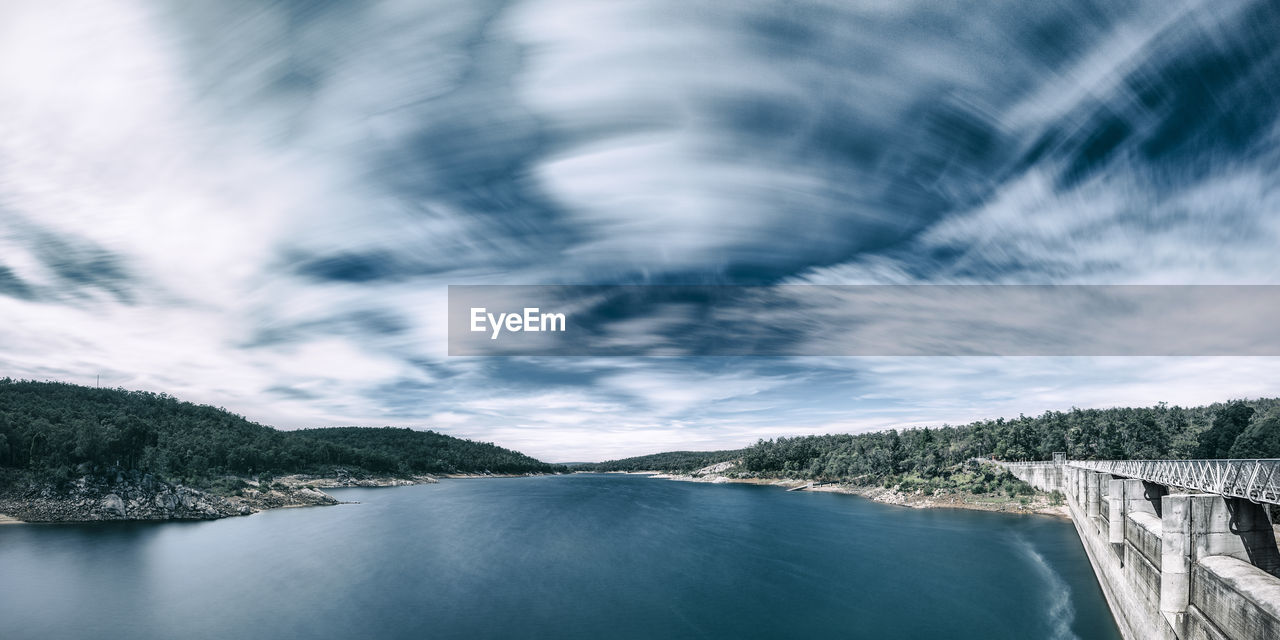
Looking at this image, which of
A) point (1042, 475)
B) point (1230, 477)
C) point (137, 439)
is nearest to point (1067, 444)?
point (1042, 475)

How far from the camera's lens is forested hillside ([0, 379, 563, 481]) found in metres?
87.7

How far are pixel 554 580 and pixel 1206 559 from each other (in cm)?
4299

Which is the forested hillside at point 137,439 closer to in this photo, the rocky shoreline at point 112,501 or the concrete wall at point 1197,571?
the rocky shoreline at point 112,501

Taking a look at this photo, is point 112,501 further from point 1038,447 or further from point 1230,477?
point 1038,447

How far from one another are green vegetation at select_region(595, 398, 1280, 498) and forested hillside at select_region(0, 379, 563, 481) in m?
144

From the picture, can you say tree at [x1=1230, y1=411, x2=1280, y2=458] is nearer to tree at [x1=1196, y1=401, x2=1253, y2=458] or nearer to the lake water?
tree at [x1=1196, y1=401, x2=1253, y2=458]

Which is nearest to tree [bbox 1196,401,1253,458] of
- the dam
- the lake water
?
the lake water

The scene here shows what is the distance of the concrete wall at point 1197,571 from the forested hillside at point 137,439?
124 m

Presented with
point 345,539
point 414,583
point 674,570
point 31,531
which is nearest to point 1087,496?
point 674,570

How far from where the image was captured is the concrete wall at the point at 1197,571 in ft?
64.5

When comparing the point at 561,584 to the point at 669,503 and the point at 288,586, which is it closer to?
the point at 288,586

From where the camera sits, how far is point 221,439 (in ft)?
488

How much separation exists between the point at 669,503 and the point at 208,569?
83.9m

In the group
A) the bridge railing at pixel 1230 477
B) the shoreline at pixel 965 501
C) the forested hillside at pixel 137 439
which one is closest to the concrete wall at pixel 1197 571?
the bridge railing at pixel 1230 477
